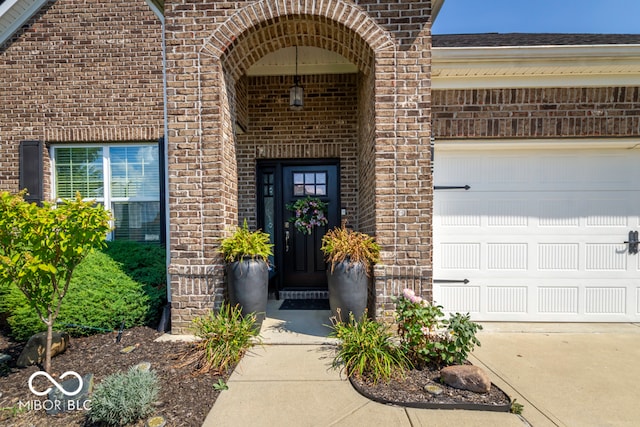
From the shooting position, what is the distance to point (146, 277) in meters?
3.96

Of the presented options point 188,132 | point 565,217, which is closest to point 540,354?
point 565,217

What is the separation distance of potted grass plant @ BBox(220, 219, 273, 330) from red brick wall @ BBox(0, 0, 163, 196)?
3.22 m

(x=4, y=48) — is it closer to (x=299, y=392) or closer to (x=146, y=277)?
(x=146, y=277)

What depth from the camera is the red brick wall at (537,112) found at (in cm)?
380

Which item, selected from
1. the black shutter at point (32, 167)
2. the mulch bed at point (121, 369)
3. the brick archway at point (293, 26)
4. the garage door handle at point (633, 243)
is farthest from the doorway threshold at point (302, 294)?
the black shutter at point (32, 167)

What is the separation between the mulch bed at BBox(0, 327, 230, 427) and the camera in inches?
85.1

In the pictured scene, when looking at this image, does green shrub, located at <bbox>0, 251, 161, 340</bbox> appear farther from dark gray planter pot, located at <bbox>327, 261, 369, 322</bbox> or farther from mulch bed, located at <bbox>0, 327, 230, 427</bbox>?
dark gray planter pot, located at <bbox>327, 261, 369, 322</bbox>

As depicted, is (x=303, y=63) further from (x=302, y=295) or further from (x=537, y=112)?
(x=302, y=295)

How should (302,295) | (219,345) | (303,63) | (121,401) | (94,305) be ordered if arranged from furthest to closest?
(302,295) → (303,63) → (94,305) → (219,345) → (121,401)

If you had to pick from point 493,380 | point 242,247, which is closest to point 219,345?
point 242,247

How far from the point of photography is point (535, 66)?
3.62 meters

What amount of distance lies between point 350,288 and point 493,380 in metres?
1.44

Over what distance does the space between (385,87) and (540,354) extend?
3152mm

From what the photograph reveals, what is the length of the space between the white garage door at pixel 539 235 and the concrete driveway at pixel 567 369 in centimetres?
30
